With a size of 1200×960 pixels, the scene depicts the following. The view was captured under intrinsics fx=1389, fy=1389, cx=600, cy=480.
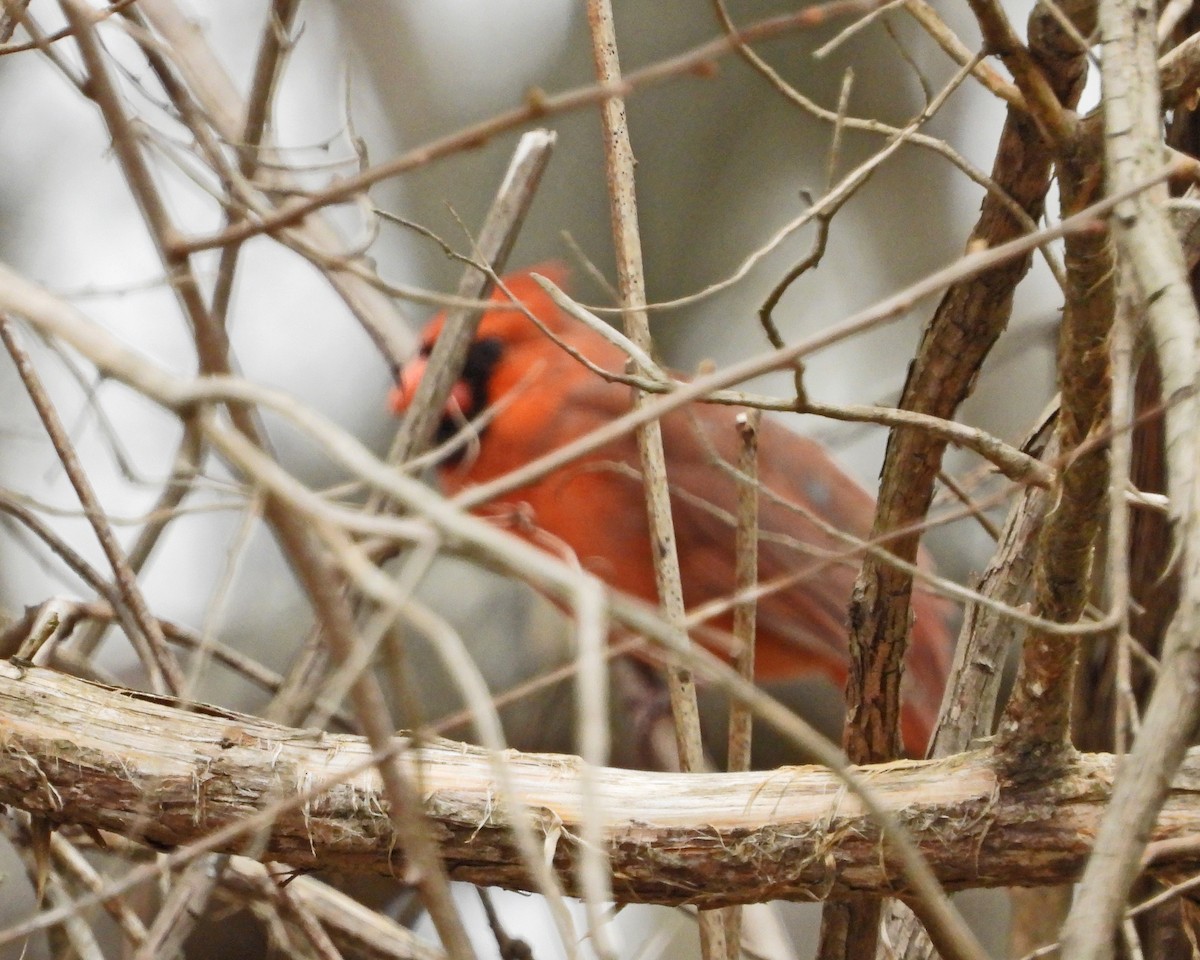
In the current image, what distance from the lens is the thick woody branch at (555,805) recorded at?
1.15m

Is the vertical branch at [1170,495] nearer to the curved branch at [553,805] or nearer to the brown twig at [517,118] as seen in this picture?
the brown twig at [517,118]

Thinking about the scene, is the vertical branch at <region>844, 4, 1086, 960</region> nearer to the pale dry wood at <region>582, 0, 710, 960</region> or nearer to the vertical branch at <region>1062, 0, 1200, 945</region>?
the pale dry wood at <region>582, 0, 710, 960</region>

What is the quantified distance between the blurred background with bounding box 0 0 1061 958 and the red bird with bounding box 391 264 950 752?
38 centimetres

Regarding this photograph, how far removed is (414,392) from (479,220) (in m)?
1.45

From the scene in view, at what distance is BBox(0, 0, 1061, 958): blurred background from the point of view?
324 centimetres

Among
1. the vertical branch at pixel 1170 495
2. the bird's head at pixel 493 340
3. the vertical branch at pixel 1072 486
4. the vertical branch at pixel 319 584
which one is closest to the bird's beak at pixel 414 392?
the bird's head at pixel 493 340

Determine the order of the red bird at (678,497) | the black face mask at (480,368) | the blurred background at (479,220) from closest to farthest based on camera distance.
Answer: the red bird at (678,497)
the black face mask at (480,368)
the blurred background at (479,220)

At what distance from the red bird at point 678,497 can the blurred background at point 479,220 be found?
0.38 m

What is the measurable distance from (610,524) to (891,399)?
0.59 meters

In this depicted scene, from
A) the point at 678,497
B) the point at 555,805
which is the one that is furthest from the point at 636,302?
the point at 678,497

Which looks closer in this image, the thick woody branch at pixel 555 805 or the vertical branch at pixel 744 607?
the thick woody branch at pixel 555 805

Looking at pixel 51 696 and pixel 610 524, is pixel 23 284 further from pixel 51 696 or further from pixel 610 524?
pixel 610 524

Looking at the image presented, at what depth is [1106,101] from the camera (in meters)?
0.84

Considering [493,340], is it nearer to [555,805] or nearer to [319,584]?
[555,805]
